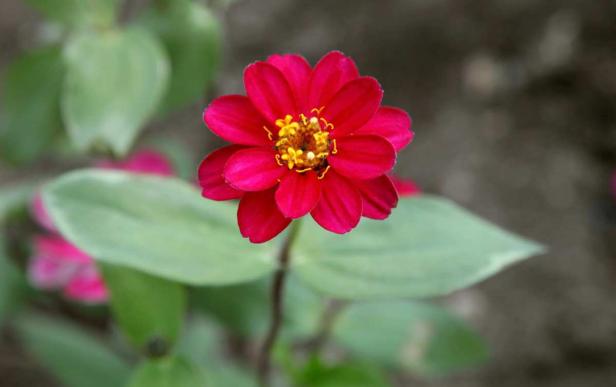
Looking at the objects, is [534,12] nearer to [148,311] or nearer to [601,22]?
[601,22]

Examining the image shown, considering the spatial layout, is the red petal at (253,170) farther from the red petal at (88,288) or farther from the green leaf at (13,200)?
the green leaf at (13,200)

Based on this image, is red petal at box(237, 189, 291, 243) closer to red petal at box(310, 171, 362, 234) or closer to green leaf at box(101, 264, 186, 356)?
red petal at box(310, 171, 362, 234)

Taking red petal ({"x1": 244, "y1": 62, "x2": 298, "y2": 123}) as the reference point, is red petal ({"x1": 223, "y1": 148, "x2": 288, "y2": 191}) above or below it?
below

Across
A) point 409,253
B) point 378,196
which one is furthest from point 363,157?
point 409,253

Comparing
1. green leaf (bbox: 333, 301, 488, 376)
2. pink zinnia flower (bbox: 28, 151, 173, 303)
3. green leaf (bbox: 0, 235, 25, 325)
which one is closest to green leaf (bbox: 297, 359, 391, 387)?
green leaf (bbox: 333, 301, 488, 376)

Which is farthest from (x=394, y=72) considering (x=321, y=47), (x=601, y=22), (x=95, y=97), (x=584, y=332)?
(x=95, y=97)

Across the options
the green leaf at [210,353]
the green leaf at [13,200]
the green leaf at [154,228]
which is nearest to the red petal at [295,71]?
the green leaf at [154,228]
